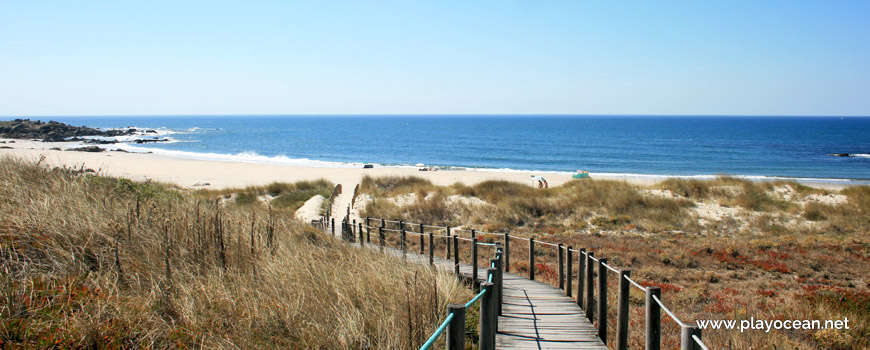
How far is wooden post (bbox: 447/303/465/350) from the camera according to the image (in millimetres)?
3195

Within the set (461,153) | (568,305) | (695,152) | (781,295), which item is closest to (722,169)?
(695,152)

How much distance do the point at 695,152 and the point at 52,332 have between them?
8060cm

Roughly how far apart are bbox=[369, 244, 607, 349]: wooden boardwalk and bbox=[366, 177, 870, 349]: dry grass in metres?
0.93

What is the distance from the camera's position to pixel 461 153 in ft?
256

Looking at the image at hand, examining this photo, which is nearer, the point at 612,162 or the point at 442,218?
the point at 442,218

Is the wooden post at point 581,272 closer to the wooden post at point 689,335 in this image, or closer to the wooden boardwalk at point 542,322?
the wooden boardwalk at point 542,322

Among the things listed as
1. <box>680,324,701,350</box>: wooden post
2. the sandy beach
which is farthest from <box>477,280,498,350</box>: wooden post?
the sandy beach

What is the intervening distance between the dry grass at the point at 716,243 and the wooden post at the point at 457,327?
4.44 metres

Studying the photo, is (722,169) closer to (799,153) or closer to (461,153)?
(799,153)

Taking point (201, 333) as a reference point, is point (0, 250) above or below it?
above

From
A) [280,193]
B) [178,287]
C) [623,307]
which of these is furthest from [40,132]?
[623,307]

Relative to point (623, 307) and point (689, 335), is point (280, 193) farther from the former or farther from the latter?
point (689, 335)

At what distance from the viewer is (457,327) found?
324 cm

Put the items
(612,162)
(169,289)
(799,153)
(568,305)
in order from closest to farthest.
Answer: (169,289), (568,305), (612,162), (799,153)
